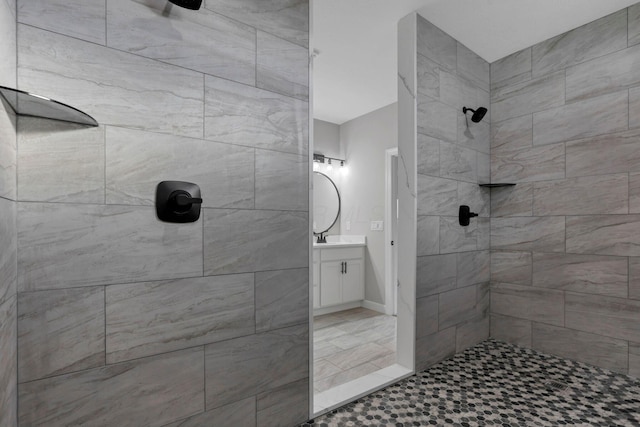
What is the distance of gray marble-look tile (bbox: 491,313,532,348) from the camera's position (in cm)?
258

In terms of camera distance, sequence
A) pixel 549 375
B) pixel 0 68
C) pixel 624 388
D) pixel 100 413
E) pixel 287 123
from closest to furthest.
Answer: pixel 0 68
pixel 100 413
pixel 287 123
pixel 624 388
pixel 549 375

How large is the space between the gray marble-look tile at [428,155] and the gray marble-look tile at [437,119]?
5cm

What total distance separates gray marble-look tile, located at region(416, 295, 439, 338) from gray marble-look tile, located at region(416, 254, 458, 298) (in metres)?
0.05

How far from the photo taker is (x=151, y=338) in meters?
1.25

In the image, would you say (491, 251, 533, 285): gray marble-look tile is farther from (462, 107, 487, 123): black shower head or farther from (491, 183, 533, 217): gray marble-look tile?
(462, 107, 487, 123): black shower head

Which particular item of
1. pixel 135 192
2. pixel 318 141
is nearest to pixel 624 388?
pixel 135 192

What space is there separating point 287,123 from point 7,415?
4.84 ft

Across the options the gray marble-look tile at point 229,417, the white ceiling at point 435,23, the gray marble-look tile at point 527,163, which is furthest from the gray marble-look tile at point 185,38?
the gray marble-look tile at point 527,163

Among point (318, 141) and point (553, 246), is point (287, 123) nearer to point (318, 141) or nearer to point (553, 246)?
point (553, 246)

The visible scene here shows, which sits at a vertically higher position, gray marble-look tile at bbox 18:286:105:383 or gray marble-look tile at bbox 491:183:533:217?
gray marble-look tile at bbox 491:183:533:217

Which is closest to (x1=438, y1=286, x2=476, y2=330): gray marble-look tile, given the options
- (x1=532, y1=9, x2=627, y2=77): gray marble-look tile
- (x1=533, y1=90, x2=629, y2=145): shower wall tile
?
(x1=533, y1=90, x2=629, y2=145): shower wall tile

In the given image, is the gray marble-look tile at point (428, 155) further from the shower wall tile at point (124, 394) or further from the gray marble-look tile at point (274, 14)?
the shower wall tile at point (124, 394)

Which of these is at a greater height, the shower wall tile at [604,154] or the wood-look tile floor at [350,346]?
the shower wall tile at [604,154]

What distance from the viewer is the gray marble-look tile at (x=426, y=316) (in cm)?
220
